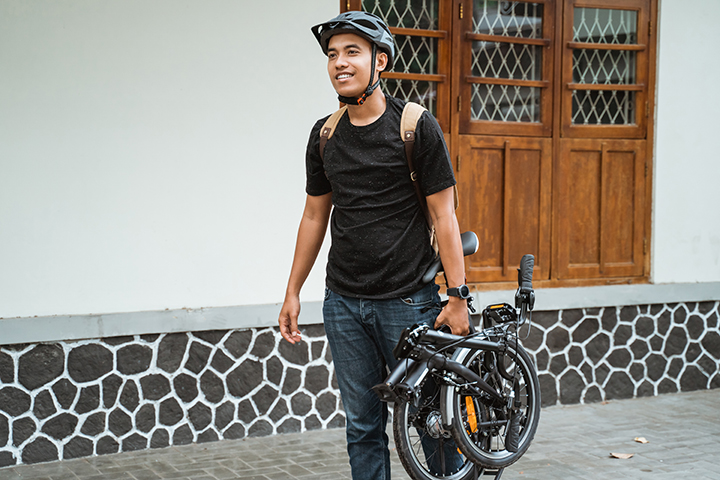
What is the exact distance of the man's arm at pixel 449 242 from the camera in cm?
325

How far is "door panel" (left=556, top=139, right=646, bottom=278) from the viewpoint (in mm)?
6539

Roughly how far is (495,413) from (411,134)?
1.32m

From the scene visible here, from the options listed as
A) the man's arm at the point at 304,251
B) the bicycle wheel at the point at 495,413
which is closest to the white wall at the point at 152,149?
the man's arm at the point at 304,251

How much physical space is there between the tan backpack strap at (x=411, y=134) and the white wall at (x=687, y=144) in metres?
4.04

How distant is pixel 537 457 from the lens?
520 cm

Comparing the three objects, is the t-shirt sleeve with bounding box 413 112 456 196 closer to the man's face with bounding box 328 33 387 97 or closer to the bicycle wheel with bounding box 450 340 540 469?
the man's face with bounding box 328 33 387 97

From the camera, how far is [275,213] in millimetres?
5699

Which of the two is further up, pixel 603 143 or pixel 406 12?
pixel 406 12

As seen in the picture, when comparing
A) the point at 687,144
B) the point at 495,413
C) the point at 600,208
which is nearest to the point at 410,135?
the point at 495,413

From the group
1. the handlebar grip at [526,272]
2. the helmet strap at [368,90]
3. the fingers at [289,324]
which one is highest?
the helmet strap at [368,90]

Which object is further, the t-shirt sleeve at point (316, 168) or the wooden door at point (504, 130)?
the wooden door at point (504, 130)

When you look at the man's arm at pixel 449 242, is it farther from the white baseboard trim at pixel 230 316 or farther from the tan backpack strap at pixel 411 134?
the white baseboard trim at pixel 230 316

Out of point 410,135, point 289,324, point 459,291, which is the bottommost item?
point 289,324

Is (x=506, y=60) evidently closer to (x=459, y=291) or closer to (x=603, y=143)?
(x=603, y=143)
